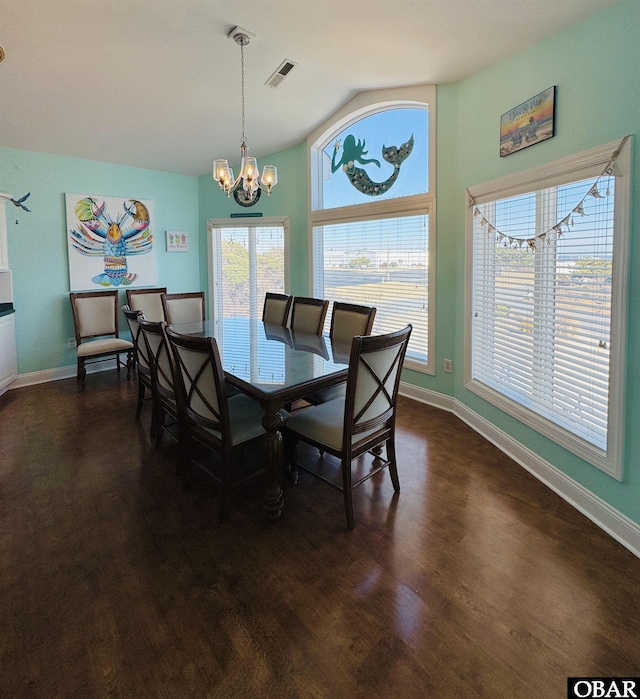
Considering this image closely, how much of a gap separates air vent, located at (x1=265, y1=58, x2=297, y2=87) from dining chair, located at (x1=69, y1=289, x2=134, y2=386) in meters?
3.01

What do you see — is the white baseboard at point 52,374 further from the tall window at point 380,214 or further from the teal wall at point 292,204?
the tall window at point 380,214

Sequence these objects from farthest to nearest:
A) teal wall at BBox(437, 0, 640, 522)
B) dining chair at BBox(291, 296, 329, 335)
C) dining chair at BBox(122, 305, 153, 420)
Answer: dining chair at BBox(291, 296, 329, 335)
dining chair at BBox(122, 305, 153, 420)
teal wall at BBox(437, 0, 640, 522)

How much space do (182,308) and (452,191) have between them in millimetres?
3218

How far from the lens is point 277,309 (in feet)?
14.2

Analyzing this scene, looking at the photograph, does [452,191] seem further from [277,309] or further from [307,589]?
[307,589]

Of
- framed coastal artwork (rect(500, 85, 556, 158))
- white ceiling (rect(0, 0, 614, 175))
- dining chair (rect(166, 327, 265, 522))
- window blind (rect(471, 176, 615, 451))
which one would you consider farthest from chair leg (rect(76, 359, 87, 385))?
framed coastal artwork (rect(500, 85, 556, 158))

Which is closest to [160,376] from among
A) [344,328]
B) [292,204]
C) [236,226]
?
[344,328]

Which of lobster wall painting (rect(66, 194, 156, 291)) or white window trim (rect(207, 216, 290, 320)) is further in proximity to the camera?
white window trim (rect(207, 216, 290, 320))

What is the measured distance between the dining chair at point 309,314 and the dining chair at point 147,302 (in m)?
2.17

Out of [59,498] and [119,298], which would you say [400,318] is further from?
[119,298]

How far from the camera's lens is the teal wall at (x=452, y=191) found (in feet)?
6.68

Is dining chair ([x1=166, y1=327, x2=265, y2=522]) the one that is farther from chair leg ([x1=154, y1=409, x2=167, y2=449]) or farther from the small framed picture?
the small framed picture

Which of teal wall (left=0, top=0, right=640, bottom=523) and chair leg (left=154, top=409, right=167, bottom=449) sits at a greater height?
teal wall (left=0, top=0, right=640, bottom=523)

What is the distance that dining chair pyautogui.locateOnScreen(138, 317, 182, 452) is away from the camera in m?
2.59
